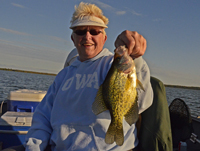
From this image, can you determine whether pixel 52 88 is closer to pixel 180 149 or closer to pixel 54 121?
pixel 54 121

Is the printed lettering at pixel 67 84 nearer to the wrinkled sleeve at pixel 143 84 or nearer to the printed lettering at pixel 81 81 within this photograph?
the printed lettering at pixel 81 81

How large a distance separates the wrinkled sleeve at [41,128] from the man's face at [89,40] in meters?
0.69

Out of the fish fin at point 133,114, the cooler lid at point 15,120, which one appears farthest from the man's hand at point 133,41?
the cooler lid at point 15,120

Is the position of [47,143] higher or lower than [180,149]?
higher

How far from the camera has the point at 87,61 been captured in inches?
109

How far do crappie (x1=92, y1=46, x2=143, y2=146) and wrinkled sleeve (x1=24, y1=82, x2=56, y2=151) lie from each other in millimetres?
1164

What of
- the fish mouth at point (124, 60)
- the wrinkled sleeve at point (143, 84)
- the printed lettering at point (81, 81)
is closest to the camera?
the fish mouth at point (124, 60)

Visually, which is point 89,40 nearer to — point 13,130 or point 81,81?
point 81,81

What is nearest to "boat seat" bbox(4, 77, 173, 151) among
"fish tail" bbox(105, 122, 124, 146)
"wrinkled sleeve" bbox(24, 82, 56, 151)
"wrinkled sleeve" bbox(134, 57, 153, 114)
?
"wrinkled sleeve" bbox(24, 82, 56, 151)

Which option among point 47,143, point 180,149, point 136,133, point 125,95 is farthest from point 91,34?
point 180,149

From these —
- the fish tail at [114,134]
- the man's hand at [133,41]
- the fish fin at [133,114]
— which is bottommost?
the fish tail at [114,134]

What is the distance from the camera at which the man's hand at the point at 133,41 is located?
1.77m

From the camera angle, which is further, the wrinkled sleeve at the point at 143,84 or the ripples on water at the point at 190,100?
the ripples on water at the point at 190,100

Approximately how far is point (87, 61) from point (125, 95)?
3.70ft
